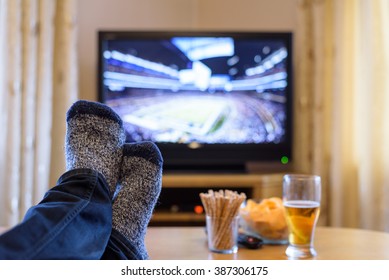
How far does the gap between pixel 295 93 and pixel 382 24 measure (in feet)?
2.40

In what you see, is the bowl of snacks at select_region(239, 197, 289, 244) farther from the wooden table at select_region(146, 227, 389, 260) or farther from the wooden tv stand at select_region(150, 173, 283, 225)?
the wooden tv stand at select_region(150, 173, 283, 225)

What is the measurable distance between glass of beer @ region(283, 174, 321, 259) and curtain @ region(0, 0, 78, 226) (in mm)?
1468

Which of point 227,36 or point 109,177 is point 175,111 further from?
point 109,177

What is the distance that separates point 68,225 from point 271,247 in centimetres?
57

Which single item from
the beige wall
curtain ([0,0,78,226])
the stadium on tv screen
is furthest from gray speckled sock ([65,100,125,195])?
the beige wall

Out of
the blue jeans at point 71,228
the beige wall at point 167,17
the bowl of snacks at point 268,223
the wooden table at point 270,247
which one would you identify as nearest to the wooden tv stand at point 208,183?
the beige wall at point 167,17

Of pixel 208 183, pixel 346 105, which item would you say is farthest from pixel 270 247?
pixel 346 105

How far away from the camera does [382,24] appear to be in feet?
7.13

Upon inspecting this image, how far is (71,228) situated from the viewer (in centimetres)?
73

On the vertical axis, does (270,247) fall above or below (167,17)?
below

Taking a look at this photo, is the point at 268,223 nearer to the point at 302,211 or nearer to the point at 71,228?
the point at 302,211

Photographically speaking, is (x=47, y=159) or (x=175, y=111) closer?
(x=47, y=159)
